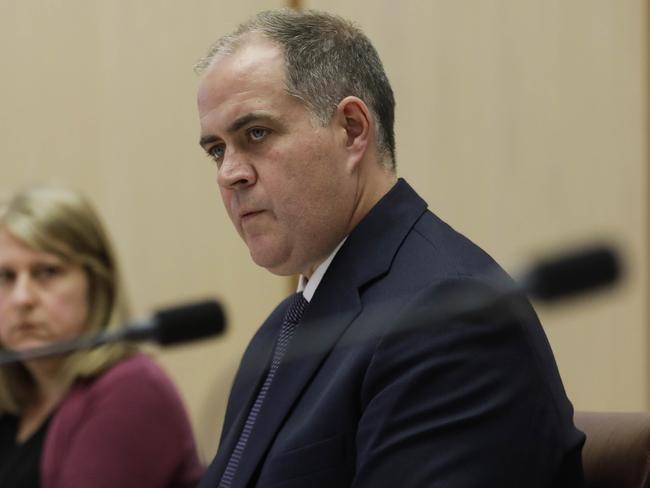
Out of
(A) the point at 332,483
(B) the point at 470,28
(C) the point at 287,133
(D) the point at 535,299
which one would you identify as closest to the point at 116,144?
(B) the point at 470,28

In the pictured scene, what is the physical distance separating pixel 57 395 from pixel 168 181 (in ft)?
3.63

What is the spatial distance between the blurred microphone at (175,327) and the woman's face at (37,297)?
1.34 m

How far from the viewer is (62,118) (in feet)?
11.1

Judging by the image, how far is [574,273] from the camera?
691 millimetres

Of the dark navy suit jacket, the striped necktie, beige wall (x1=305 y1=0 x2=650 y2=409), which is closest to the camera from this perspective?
the dark navy suit jacket

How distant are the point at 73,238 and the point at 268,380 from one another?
2.86ft

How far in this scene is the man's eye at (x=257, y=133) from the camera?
1683mm

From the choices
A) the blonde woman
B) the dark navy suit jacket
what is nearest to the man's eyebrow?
the dark navy suit jacket

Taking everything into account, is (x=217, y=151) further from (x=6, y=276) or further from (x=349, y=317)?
(x=6, y=276)

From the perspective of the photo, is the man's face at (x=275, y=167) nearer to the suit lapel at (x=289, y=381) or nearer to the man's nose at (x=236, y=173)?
the man's nose at (x=236, y=173)

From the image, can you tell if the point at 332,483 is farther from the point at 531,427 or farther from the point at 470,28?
the point at 470,28

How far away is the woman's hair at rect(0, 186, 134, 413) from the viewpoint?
7.97 ft

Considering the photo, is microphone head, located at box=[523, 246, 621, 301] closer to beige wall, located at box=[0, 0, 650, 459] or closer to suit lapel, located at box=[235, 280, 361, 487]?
Answer: suit lapel, located at box=[235, 280, 361, 487]

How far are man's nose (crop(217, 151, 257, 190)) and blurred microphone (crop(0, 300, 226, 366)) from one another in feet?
1.93
